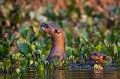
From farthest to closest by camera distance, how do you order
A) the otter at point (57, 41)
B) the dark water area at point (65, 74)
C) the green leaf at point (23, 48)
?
1. the green leaf at point (23, 48)
2. the otter at point (57, 41)
3. the dark water area at point (65, 74)

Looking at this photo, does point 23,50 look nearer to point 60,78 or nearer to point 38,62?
point 38,62

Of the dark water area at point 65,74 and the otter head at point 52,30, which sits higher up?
the otter head at point 52,30

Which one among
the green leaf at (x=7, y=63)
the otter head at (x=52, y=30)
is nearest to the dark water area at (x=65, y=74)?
the green leaf at (x=7, y=63)

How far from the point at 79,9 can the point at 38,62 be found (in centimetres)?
750

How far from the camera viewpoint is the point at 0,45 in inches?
363

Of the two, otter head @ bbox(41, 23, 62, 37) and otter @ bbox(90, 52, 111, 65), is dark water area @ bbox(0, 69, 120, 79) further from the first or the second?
otter head @ bbox(41, 23, 62, 37)

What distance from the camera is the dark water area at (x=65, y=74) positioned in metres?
6.63

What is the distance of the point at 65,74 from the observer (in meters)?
7.01

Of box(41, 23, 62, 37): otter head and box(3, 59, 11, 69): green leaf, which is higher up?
box(41, 23, 62, 37): otter head

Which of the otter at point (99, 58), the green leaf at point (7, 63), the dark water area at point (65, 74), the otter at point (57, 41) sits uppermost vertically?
the otter at point (57, 41)

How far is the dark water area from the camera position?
663 centimetres

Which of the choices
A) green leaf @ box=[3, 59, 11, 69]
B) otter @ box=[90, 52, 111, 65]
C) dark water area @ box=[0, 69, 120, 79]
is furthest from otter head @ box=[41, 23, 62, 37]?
green leaf @ box=[3, 59, 11, 69]

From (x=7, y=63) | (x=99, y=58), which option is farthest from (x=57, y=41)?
(x=7, y=63)

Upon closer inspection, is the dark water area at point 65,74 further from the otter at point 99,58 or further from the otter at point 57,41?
the otter at point 57,41
